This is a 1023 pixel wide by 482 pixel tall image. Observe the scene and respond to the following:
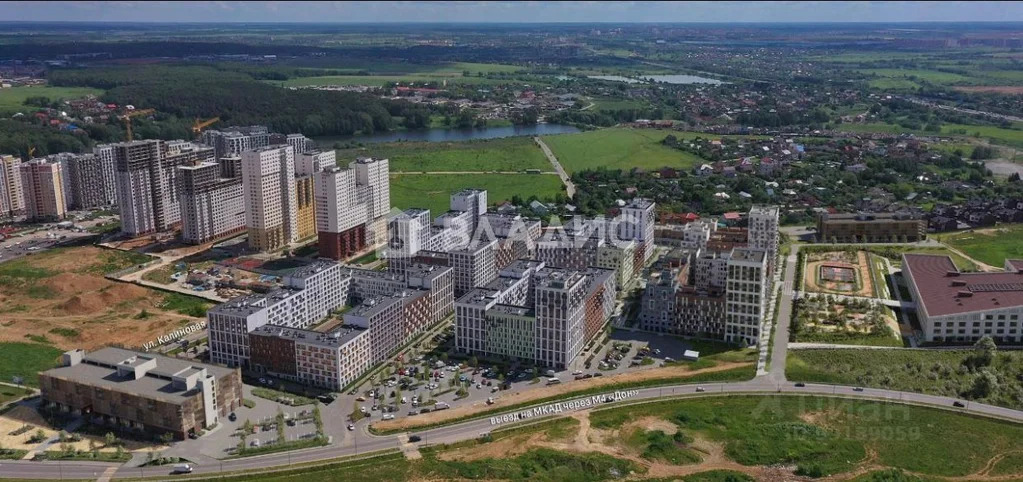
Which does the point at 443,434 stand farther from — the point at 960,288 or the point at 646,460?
the point at 960,288

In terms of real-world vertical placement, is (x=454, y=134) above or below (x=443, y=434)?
below

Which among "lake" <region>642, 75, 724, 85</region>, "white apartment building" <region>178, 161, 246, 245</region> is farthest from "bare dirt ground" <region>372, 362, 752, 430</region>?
"lake" <region>642, 75, 724, 85</region>

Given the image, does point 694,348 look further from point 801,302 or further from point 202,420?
point 202,420

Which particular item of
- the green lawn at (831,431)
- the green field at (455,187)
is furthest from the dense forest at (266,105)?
the green lawn at (831,431)

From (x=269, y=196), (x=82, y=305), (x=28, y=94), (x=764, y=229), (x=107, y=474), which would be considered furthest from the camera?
(x=28, y=94)

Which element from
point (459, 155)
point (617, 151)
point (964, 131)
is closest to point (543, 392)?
point (459, 155)

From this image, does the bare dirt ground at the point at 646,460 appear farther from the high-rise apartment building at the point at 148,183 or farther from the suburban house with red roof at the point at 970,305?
the high-rise apartment building at the point at 148,183
